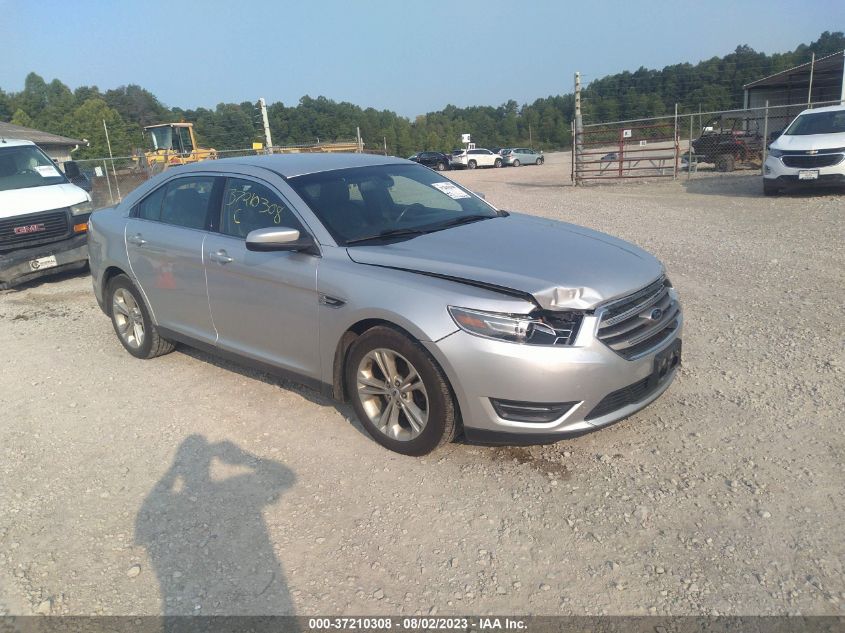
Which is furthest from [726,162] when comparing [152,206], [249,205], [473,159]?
[473,159]

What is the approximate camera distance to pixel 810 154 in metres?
12.5

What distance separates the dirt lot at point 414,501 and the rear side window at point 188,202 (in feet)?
4.01

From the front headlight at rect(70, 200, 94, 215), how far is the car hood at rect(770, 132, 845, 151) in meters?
12.7

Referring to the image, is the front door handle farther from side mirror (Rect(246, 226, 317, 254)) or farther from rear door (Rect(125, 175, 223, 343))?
side mirror (Rect(246, 226, 317, 254))

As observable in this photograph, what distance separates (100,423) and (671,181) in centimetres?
1872

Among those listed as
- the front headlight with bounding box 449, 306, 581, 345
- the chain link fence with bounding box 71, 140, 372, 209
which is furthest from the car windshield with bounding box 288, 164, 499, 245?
the chain link fence with bounding box 71, 140, 372, 209

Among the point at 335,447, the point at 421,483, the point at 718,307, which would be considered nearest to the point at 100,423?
the point at 335,447

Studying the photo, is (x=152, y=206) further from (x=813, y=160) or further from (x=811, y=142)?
(x=811, y=142)

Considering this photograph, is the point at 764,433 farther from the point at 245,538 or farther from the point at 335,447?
the point at 245,538

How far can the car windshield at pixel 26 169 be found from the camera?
9.09m

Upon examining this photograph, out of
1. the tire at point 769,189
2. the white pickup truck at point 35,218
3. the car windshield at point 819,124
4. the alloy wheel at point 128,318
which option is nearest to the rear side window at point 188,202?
the alloy wheel at point 128,318

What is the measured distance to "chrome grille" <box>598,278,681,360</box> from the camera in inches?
128

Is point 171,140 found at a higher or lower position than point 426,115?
lower

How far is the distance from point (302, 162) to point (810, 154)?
11713mm
